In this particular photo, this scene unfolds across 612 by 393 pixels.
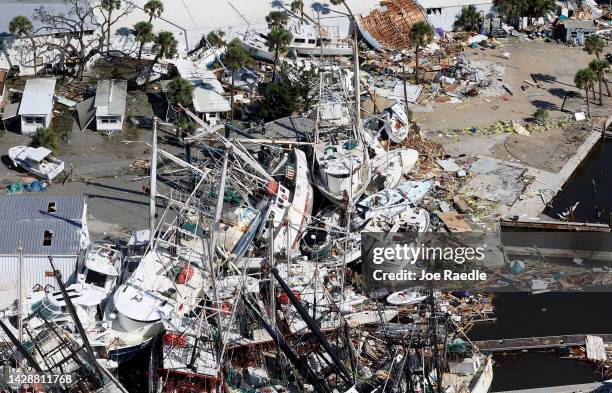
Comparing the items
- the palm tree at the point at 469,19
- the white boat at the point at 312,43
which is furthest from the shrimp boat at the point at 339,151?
the palm tree at the point at 469,19

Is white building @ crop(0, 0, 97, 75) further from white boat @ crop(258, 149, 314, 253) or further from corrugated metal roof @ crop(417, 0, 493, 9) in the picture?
corrugated metal roof @ crop(417, 0, 493, 9)

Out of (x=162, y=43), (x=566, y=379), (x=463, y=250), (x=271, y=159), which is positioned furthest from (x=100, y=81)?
(x=566, y=379)

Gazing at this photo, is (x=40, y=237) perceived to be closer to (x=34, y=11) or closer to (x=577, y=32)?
(x=34, y=11)

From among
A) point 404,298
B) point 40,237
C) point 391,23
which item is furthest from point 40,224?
point 391,23

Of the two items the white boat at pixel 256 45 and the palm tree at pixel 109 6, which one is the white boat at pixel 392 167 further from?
the palm tree at pixel 109 6

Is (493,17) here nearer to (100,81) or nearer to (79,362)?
(100,81)
